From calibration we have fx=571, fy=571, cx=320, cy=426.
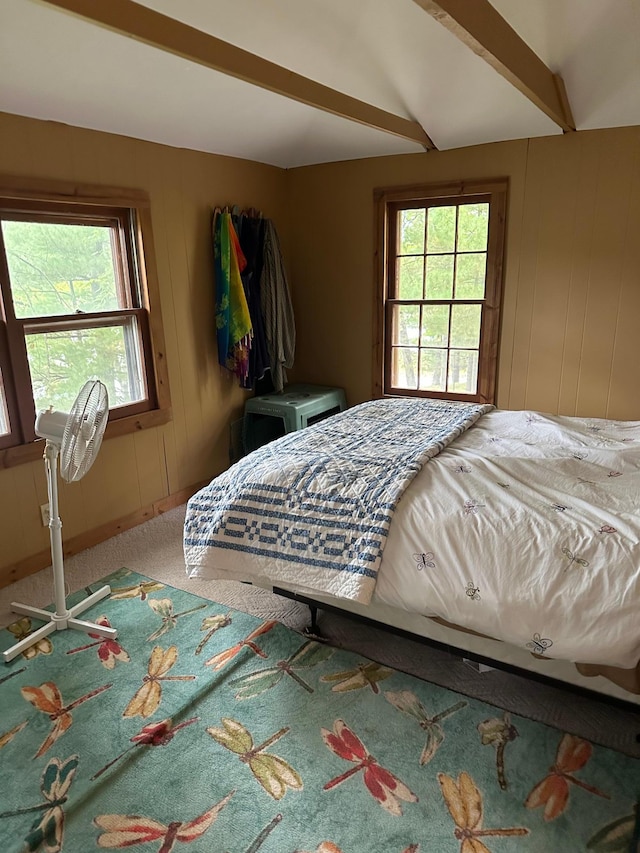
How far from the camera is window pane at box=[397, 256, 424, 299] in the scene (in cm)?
395

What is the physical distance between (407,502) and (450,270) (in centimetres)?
235

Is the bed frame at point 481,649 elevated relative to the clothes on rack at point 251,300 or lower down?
lower down

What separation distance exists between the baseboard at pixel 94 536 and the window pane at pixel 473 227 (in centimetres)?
237

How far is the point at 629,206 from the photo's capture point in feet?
10.5

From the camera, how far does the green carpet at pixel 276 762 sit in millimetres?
1517

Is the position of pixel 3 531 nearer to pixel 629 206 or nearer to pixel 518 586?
pixel 518 586

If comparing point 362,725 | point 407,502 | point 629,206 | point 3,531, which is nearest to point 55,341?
point 3,531

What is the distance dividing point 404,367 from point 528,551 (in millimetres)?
2576

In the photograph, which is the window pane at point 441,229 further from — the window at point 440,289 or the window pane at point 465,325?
the window pane at point 465,325

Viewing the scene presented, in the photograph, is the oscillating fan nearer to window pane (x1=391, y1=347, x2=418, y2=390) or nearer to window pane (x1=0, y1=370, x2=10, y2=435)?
window pane (x1=0, y1=370, x2=10, y2=435)

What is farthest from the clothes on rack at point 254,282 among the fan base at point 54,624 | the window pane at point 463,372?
the fan base at point 54,624

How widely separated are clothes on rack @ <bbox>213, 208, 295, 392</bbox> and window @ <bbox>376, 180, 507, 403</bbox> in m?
0.71

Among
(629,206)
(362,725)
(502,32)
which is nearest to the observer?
(362,725)

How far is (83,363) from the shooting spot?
122 inches
